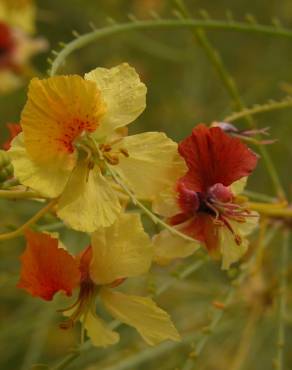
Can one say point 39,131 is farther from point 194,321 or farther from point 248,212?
point 194,321

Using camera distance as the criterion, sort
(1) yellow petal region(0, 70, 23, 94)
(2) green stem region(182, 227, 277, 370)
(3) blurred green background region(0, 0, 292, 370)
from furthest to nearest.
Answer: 1. (1) yellow petal region(0, 70, 23, 94)
2. (3) blurred green background region(0, 0, 292, 370)
3. (2) green stem region(182, 227, 277, 370)

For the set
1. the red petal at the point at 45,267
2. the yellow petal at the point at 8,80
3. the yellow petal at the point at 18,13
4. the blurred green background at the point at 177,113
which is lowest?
the blurred green background at the point at 177,113

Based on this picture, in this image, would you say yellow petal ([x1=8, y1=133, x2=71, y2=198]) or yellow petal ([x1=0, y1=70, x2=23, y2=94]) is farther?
yellow petal ([x1=0, y1=70, x2=23, y2=94])

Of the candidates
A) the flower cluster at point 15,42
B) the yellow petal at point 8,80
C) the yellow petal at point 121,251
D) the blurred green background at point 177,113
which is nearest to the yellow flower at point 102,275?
the yellow petal at point 121,251

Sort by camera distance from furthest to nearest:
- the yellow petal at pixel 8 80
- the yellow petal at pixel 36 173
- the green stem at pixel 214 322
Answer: the yellow petal at pixel 8 80 < the green stem at pixel 214 322 < the yellow petal at pixel 36 173

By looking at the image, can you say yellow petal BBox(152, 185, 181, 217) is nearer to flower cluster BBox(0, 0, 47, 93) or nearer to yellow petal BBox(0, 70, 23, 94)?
flower cluster BBox(0, 0, 47, 93)

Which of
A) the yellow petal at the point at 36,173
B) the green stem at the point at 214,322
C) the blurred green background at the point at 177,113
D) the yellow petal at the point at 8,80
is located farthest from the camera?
the yellow petal at the point at 8,80

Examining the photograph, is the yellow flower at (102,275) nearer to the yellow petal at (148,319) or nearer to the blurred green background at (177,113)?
the yellow petal at (148,319)

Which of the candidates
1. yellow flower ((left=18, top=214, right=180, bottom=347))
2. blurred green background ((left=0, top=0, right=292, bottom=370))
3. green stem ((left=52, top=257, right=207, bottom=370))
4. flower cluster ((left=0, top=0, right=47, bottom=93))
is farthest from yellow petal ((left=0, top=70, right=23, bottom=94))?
yellow flower ((left=18, top=214, right=180, bottom=347))

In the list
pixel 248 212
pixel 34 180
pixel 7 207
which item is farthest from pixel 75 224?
pixel 7 207
